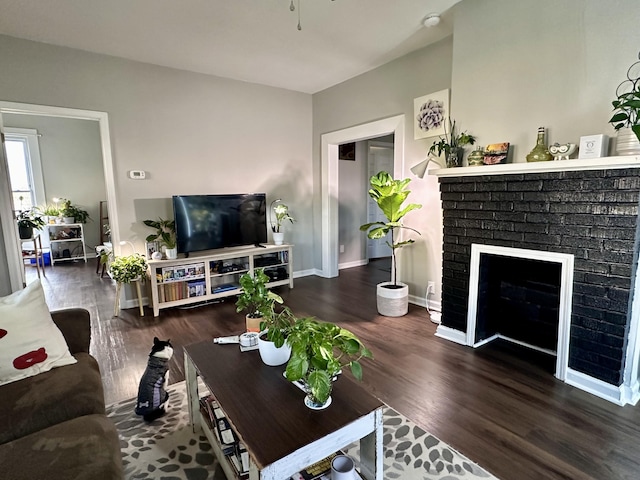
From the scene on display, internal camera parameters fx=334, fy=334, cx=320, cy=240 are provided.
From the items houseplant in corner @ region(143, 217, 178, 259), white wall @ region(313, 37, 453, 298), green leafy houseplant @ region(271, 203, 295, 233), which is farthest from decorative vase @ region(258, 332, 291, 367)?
green leafy houseplant @ region(271, 203, 295, 233)

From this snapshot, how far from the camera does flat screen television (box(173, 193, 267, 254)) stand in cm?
391

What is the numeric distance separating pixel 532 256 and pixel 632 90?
1.12m

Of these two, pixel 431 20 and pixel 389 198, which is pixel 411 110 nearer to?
pixel 431 20

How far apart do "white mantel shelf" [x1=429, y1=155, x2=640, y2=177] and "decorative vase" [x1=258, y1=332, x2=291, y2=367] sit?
1.98 metres

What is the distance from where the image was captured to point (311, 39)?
3.30 m

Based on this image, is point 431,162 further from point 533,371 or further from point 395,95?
point 533,371

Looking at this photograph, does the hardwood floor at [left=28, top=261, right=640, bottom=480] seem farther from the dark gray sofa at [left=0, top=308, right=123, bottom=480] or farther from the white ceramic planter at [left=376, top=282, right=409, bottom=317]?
the dark gray sofa at [left=0, top=308, right=123, bottom=480]

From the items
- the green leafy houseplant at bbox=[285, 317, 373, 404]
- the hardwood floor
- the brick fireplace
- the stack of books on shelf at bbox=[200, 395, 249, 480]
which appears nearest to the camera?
the green leafy houseplant at bbox=[285, 317, 373, 404]

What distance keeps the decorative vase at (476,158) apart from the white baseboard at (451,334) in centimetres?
141

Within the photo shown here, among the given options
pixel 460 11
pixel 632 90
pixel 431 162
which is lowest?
pixel 431 162

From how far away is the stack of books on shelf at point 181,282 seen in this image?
3.74 m

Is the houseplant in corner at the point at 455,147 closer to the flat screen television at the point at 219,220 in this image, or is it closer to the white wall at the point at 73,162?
the flat screen television at the point at 219,220

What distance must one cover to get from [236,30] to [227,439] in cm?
326

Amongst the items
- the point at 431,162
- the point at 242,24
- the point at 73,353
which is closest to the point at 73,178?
the point at 242,24
